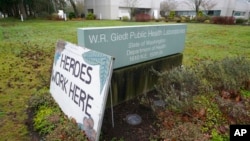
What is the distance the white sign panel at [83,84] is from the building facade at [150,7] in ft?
104

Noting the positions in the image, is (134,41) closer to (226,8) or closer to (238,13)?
(226,8)

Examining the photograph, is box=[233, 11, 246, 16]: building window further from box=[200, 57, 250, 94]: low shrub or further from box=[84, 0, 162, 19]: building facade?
box=[200, 57, 250, 94]: low shrub

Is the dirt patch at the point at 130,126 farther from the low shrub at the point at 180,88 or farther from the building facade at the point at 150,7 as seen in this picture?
the building facade at the point at 150,7

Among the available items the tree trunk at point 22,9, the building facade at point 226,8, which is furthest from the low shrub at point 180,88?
the building facade at point 226,8

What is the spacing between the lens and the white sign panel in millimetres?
2193

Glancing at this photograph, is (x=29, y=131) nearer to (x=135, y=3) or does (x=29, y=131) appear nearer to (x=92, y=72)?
(x=92, y=72)

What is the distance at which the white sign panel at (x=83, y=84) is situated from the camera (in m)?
2.19

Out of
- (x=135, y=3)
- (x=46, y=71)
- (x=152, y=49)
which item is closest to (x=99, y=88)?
(x=152, y=49)

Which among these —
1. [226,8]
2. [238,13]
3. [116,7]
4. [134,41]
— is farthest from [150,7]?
[134,41]

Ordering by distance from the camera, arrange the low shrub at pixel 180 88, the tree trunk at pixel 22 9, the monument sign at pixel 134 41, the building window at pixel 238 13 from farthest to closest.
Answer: the building window at pixel 238 13, the tree trunk at pixel 22 9, the monument sign at pixel 134 41, the low shrub at pixel 180 88

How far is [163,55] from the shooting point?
4.32 m

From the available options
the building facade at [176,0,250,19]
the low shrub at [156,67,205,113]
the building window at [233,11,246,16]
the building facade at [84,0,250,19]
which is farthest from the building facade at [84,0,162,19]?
the low shrub at [156,67,205,113]

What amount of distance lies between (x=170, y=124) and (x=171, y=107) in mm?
298

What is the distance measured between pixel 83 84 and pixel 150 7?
39532 mm
